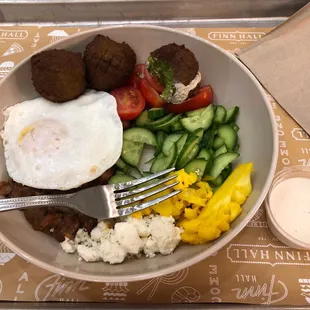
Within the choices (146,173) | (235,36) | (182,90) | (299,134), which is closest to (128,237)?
(146,173)

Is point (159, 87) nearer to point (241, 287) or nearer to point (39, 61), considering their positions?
point (39, 61)

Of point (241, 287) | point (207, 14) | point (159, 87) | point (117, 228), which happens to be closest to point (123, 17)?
point (207, 14)

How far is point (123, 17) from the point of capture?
2.48 metres

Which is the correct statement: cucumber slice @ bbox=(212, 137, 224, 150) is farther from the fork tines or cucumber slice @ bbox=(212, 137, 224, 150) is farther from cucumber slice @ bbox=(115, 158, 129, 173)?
cucumber slice @ bbox=(115, 158, 129, 173)

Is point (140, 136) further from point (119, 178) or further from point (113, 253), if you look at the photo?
point (113, 253)

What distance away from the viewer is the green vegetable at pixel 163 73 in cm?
166

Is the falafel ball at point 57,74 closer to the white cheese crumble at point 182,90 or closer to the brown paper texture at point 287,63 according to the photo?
the white cheese crumble at point 182,90

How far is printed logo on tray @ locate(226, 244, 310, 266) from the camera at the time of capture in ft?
5.17

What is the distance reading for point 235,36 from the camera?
88.5 inches

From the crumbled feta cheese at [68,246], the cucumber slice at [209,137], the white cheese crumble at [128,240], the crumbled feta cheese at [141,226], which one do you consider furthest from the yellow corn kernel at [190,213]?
the crumbled feta cheese at [68,246]

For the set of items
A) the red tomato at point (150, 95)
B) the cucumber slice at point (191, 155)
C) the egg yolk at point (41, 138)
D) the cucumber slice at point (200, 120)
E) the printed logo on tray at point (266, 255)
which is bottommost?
the printed logo on tray at point (266, 255)

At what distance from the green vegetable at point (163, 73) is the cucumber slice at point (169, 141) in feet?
0.60

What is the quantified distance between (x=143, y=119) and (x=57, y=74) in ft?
1.47

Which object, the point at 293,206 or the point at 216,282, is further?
the point at 293,206
